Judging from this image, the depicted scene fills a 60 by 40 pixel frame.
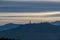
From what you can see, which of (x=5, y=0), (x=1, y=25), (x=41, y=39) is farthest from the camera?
(x=5, y=0)

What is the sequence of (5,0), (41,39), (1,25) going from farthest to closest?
(5,0), (1,25), (41,39)

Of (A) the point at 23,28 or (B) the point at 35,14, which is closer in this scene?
(A) the point at 23,28

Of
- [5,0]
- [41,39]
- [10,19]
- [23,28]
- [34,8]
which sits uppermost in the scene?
[5,0]

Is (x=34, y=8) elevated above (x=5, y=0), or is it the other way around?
(x=5, y=0)

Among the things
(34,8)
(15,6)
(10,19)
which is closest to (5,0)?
(15,6)

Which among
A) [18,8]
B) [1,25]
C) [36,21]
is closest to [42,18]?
[36,21]

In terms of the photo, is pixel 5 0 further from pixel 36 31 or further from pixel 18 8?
pixel 36 31
